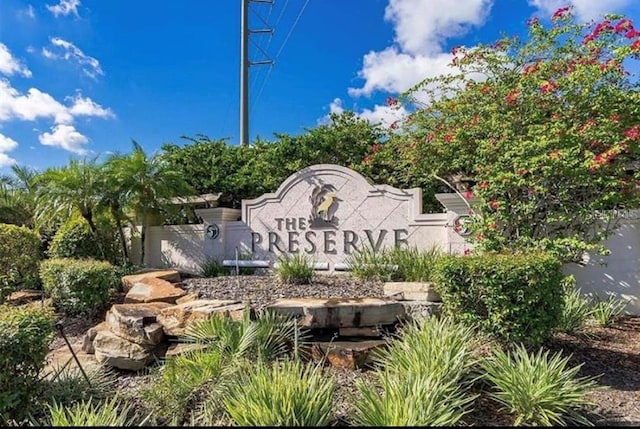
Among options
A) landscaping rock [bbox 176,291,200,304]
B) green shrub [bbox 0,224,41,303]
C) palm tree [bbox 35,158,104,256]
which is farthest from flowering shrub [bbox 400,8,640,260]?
green shrub [bbox 0,224,41,303]

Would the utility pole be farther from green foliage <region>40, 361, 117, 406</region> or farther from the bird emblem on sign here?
green foliage <region>40, 361, 117, 406</region>

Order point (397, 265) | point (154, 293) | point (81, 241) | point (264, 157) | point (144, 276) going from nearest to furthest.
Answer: point (154, 293), point (397, 265), point (144, 276), point (81, 241), point (264, 157)

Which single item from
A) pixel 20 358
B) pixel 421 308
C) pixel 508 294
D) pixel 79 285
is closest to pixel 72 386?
pixel 20 358

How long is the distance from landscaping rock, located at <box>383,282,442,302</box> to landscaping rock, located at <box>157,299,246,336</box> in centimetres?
205

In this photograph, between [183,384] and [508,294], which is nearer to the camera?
[183,384]

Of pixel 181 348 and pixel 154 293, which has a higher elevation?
pixel 154 293

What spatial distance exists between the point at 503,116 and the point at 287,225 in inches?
184

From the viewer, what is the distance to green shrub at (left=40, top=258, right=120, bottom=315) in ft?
24.0

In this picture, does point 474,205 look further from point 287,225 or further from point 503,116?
point 287,225

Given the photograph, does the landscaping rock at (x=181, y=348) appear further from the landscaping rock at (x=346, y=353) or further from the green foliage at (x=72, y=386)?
the landscaping rock at (x=346, y=353)

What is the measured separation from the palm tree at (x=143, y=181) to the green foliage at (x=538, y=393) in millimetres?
8292

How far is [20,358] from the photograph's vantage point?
3.92 meters

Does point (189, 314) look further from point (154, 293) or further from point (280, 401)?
point (280, 401)

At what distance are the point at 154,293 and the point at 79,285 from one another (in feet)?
4.78
